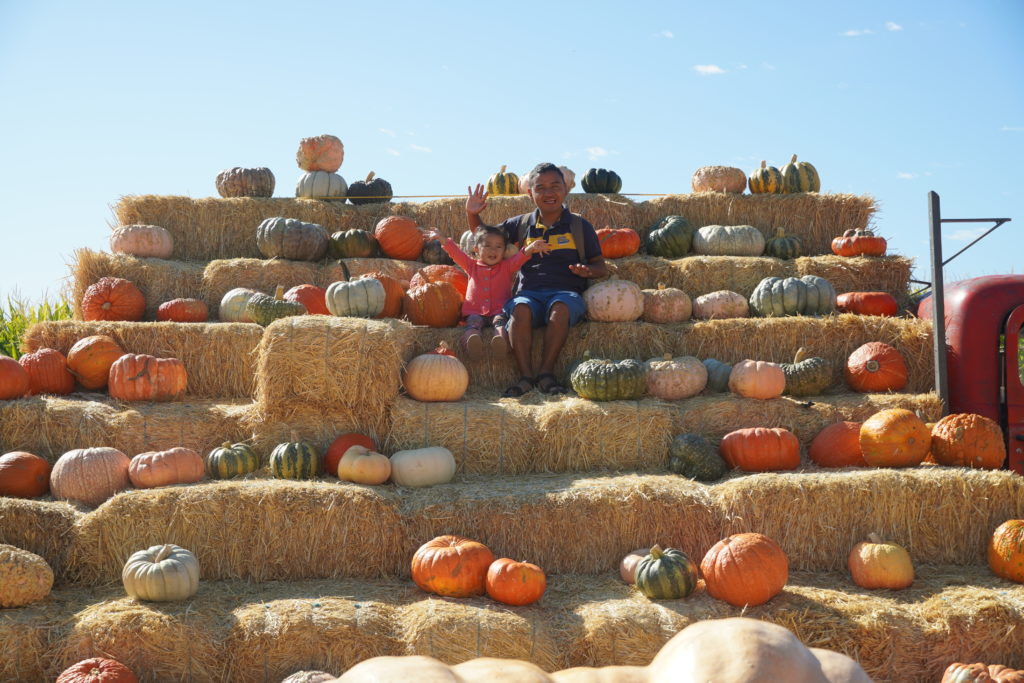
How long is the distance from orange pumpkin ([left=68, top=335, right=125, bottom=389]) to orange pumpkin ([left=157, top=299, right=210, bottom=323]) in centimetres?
97

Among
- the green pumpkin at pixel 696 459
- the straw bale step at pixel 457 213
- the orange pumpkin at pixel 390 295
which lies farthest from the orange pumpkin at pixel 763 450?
the straw bale step at pixel 457 213

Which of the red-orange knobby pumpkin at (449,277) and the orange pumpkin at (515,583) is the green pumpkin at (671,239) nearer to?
the red-orange knobby pumpkin at (449,277)

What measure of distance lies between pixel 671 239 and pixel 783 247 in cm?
111

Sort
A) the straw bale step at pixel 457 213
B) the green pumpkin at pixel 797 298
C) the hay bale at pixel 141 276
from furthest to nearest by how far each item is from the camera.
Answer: the straw bale step at pixel 457 213 < the hay bale at pixel 141 276 < the green pumpkin at pixel 797 298

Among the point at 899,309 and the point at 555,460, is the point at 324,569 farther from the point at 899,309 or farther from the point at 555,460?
the point at 899,309

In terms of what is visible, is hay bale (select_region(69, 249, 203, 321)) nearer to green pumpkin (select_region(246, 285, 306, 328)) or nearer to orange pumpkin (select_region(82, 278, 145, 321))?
orange pumpkin (select_region(82, 278, 145, 321))

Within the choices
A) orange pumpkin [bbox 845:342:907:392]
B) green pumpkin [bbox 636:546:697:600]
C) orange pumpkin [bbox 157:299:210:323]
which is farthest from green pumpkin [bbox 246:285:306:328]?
orange pumpkin [bbox 845:342:907:392]

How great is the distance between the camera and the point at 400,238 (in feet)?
27.9

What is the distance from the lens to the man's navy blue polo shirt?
23.7ft

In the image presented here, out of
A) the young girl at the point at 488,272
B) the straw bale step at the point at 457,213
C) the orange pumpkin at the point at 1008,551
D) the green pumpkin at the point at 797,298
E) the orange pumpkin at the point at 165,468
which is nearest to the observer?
the orange pumpkin at the point at 1008,551

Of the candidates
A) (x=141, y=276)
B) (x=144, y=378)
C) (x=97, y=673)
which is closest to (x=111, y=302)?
(x=141, y=276)

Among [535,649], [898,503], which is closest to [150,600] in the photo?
[535,649]

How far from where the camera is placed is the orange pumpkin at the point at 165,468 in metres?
5.33

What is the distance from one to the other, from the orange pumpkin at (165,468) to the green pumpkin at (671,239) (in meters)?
5.10
